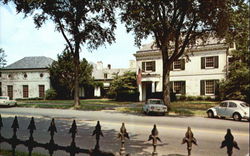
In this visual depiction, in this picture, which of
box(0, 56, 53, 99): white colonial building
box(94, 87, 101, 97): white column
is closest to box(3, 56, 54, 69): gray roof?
box(0, 56, 53, 99): white colonial building

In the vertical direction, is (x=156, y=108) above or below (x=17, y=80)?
below

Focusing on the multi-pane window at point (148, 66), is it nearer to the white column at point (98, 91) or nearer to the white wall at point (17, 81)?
the white column at point (98, 91)

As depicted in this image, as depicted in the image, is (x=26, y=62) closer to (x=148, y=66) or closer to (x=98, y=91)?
(x=148, y=66)

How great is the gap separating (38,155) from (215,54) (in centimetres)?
501

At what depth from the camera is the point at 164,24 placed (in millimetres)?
11375

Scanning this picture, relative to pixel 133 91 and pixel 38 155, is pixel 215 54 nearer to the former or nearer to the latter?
pixel 38 155

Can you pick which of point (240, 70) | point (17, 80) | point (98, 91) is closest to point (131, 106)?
point (17, 80)

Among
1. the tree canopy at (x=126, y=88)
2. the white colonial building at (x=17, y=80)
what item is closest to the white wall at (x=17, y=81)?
the white colonial building at (x=17, y=80)

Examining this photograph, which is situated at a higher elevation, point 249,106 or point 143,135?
point 249,106

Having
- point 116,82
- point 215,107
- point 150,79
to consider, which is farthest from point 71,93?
point 215,107

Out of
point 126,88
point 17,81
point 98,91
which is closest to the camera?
point 17,81

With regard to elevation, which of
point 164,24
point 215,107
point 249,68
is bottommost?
point 215,107

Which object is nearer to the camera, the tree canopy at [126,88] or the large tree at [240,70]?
the large tree at [240,70]

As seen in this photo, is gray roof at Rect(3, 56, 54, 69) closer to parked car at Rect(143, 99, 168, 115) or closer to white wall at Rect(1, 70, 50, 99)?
white wall at Rect(1, 70, 50, 99)
